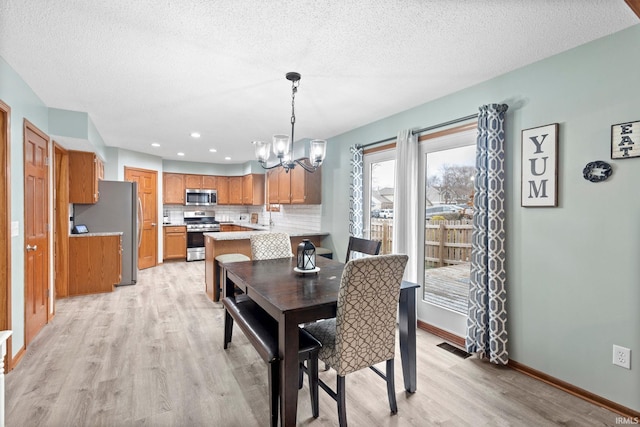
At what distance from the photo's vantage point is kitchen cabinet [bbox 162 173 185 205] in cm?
742

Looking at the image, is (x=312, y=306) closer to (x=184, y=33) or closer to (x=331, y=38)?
(x=331, y=38)

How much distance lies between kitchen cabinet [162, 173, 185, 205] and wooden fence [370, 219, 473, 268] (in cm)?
609

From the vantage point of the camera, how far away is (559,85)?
2342 mm

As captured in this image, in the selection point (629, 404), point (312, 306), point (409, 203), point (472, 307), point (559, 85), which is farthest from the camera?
point (409, 203)

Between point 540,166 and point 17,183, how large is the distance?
4249 millimetres

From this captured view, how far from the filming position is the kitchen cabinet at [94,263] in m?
4.64

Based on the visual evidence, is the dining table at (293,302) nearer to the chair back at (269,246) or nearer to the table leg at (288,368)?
the table leg at (288,368)

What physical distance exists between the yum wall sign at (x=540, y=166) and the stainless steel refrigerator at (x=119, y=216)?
5.42 metres

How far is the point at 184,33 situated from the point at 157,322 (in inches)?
118

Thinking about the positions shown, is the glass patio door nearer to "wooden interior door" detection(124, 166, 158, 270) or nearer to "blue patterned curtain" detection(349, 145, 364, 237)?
"blue patterned curtain" detection(349, 145, 364, 237)

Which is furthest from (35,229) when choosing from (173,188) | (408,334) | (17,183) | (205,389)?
(173,188)

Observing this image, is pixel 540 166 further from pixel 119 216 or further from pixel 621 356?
pixel 119 216

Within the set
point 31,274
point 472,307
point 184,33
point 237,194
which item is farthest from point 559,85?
point 237,194

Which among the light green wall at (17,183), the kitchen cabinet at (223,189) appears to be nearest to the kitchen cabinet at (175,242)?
the kitchen cabinet at (223,189)
